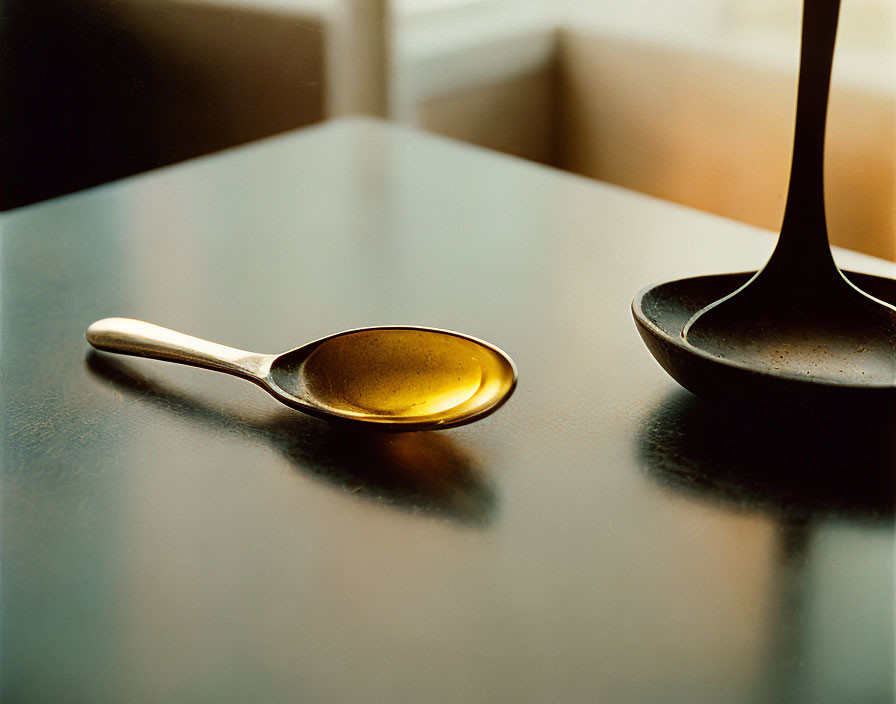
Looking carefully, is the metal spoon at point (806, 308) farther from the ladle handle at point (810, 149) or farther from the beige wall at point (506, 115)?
the beige wall at point (506, 115)

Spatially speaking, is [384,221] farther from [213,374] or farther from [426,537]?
[426,537]

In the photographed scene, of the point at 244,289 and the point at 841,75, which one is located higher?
the point at 244,289

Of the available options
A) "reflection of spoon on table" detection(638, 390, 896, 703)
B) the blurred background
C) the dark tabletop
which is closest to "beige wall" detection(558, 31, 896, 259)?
the blurred background

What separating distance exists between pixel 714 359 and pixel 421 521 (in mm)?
131

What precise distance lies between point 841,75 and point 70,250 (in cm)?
156

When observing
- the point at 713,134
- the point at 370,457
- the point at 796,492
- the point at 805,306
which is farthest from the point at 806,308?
the point at 713,134

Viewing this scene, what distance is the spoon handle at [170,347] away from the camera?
0.45 m

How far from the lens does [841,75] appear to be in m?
1.81

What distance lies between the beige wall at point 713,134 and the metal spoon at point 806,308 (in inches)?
55.8

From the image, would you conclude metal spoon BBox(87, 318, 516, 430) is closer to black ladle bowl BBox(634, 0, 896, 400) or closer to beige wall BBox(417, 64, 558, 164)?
black ladle bowl BBox(634, 0, 896, 400)

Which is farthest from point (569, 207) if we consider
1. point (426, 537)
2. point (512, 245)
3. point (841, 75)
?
point (841, 75)

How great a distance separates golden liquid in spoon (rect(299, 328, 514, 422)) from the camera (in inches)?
16.8

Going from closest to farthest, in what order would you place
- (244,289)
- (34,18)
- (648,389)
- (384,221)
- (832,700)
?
(832,700)
(648,389)
(244,289)
(384,221)
(34,18)

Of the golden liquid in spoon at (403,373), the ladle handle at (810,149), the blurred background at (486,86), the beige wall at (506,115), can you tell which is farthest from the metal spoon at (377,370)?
the beige wall at (506,115)
